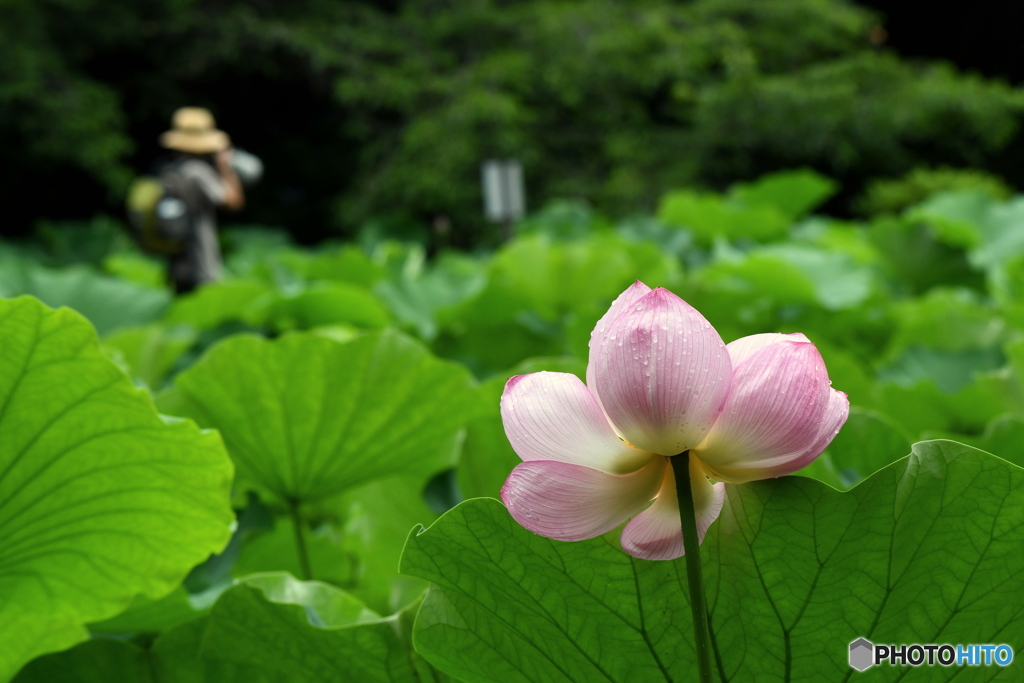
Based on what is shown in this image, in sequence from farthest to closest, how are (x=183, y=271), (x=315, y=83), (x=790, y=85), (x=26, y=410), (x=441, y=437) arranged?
(x=315, y=83), (x=790, y=85), (x=183, y=271), (x=441, y=437), (x=26, y=410)

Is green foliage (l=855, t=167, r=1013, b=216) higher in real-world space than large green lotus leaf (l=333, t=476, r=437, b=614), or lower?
lower

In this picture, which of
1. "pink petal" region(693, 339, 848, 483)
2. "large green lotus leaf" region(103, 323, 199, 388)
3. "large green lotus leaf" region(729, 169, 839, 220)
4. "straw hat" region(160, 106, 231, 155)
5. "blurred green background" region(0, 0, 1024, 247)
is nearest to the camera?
"pink petal" region(693, 339, 848, 483)

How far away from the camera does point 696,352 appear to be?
0.93 feet

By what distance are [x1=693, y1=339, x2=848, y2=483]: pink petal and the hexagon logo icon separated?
80mm

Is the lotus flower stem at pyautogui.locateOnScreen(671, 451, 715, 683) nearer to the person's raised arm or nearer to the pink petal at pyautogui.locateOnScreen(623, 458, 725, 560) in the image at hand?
the pink petal at pyautogui.locateOnScreen(623, 458, 725, 560)

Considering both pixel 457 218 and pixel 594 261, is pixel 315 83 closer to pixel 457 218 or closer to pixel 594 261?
pixel 457 218

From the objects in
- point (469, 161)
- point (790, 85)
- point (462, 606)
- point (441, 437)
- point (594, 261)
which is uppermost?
point (462, 606)

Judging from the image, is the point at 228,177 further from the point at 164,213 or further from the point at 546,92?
the point at 546,92

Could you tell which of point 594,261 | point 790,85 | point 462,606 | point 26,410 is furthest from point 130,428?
point 790,85

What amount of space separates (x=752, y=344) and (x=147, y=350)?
0.93m

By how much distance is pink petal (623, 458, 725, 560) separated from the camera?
312 mm

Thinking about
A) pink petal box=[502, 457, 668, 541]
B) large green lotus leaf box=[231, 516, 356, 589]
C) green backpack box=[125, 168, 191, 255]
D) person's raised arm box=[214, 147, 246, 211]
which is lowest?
person's raised arm box=[214, 147, 246, 211]

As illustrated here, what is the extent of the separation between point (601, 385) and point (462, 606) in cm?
11

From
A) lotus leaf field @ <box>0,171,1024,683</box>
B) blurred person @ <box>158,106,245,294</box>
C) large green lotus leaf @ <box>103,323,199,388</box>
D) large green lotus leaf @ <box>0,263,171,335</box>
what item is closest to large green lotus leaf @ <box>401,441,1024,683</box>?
lotus leaf field @ <box>0,171,1024,683</box>
